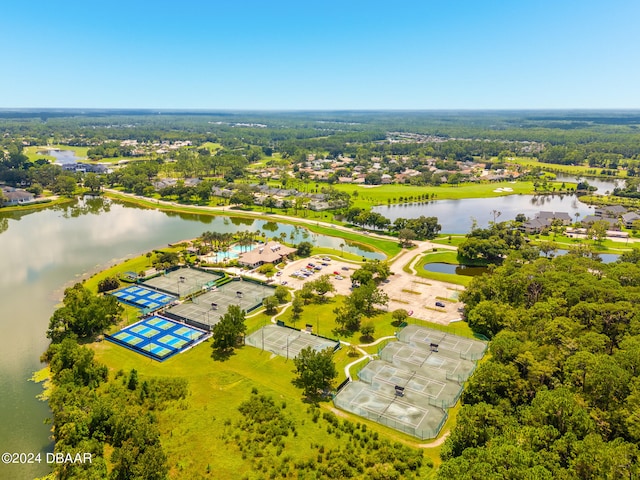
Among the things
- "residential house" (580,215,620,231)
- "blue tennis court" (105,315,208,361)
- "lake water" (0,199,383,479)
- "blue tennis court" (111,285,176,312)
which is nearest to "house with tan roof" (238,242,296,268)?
"lake water" (0,199,383,479)

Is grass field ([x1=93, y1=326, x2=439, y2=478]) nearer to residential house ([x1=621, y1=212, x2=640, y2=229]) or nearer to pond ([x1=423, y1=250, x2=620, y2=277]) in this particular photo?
pond ([x1=423, y1=250, x2=620, y2=277])

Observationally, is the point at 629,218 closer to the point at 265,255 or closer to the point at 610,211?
the point at 610,211

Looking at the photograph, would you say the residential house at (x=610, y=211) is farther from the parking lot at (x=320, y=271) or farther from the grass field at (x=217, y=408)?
the grass field at (x=217, y=408)

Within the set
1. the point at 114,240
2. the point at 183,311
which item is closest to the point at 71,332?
the point at 183,311

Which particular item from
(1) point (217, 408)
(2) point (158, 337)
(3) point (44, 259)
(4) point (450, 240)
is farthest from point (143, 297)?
(4) point (450, 240)

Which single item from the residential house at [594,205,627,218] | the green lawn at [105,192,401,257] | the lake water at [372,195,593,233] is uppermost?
the residential house at [594,205,627,218]
